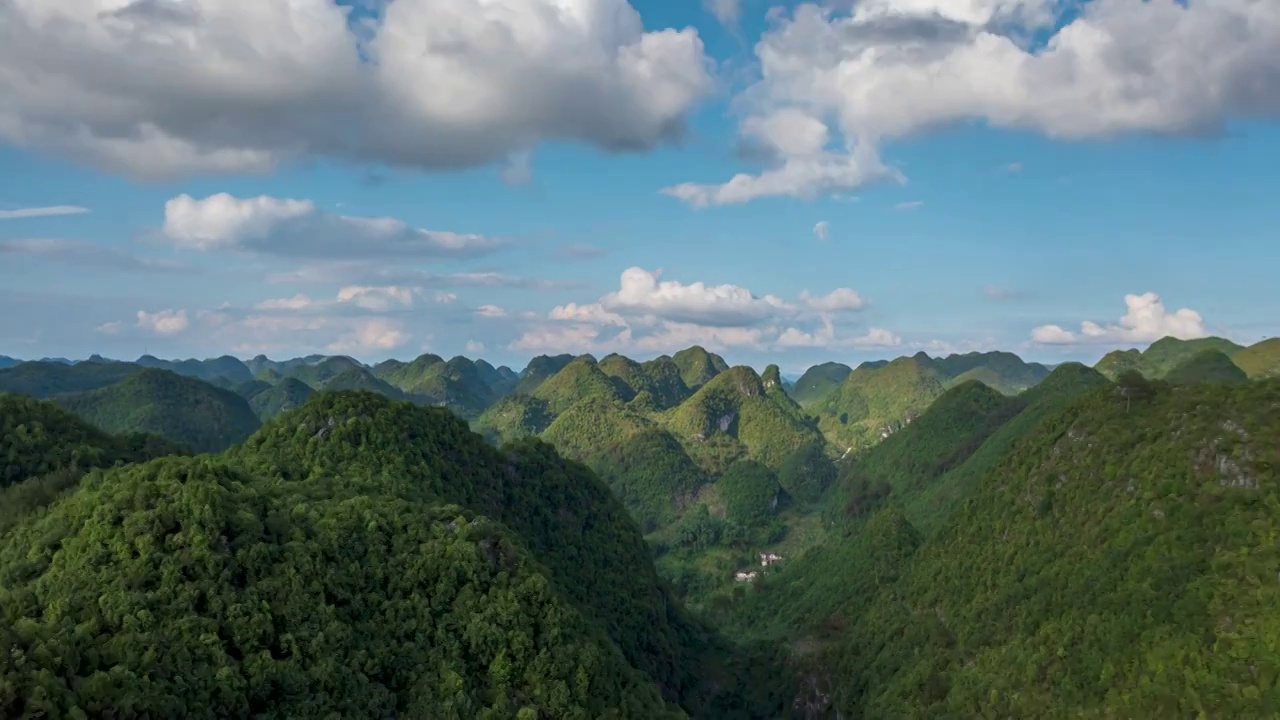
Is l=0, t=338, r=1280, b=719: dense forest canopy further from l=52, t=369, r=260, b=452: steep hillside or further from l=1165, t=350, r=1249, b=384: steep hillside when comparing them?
l=52, t=369, r=260, b=452: steep hillside

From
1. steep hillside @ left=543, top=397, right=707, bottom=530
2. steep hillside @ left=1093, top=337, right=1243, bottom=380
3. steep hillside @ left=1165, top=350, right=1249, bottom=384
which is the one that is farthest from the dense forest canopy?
steep hillside @ left=1093, top=337, right=1243, bottom=380

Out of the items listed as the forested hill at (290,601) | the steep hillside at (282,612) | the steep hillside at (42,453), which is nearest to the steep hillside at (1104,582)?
the forested hill at (290,601)

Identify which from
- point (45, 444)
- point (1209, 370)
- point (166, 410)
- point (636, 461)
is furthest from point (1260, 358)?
Answer: point (166, 410)

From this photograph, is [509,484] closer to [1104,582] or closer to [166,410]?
[1104,582]

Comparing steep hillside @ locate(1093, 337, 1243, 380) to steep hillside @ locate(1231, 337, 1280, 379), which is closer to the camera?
steep hillside @ locate(1231, 337, 1280, 379)

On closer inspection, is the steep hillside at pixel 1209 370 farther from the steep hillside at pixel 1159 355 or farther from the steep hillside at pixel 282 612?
the steep hillside at pixel 282 612

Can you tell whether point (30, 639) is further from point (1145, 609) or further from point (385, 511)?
point (1145, 609)

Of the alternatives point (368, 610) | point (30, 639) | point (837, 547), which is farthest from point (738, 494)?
point (30, 639)
